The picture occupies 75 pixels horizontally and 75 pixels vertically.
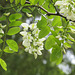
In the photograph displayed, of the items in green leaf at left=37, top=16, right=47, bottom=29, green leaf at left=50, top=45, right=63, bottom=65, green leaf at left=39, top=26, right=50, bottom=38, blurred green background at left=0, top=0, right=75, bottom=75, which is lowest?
blurred green background at left=0, top=0, right=75, bottom=75

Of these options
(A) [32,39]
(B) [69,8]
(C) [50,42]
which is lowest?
(A) [32,39]

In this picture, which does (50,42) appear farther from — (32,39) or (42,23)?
(32,39)

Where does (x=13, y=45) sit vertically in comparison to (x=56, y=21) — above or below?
below

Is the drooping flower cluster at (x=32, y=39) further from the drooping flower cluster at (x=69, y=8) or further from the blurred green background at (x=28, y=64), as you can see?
the blurred green background at (x=28, y=64)

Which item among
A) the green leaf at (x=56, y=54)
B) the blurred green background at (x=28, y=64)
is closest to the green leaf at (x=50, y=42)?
the green leaf at (x=56, y=54)

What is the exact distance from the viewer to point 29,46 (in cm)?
82

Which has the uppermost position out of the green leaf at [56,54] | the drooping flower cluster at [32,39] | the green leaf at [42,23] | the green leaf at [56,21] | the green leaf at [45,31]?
the green leaf at [42,23]

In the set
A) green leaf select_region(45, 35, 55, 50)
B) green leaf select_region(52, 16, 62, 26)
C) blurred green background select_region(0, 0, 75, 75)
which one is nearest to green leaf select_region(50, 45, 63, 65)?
green leaf select_region(45, 35, 55, 50)

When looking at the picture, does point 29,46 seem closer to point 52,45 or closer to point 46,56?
point 52,45

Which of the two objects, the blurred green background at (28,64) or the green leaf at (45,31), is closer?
the green leaf at (45,31)

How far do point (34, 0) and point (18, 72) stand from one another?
3.10 metres

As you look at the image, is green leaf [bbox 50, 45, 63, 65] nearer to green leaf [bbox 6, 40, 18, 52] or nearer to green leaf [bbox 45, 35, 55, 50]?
green leaf [bbox 45, 35, 55, 50]

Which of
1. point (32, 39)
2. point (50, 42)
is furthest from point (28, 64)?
point (50, 42)

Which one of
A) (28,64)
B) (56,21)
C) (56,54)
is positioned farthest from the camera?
(28,64)
